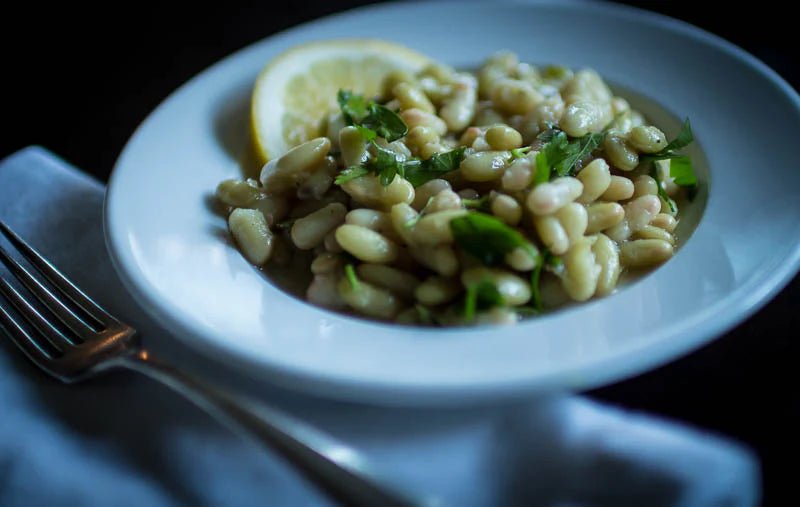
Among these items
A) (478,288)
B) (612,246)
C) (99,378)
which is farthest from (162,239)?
(612,246)

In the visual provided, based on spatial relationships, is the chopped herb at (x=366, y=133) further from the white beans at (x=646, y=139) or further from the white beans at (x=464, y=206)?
the white beans at (x=646, y=139)

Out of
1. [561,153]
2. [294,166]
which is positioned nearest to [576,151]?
[561,153]

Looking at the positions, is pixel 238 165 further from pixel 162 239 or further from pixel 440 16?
pixel 440 16

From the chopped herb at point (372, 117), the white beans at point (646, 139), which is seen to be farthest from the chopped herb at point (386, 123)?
the white beans at point (646, 139)

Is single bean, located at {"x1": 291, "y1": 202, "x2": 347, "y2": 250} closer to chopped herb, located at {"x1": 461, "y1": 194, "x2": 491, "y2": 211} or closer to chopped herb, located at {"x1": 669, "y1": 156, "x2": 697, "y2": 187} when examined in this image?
chopped herb, located at {"x1": 461, "y1": 194, "x2": 491, "y2": 211}

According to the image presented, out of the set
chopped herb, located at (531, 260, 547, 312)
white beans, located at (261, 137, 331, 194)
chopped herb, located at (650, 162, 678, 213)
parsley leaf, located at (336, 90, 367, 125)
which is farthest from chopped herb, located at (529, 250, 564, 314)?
parsley leaf, located at (336, 90, 367, 125)

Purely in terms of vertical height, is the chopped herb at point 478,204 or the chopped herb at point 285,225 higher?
the chopped herb at point 478,204
